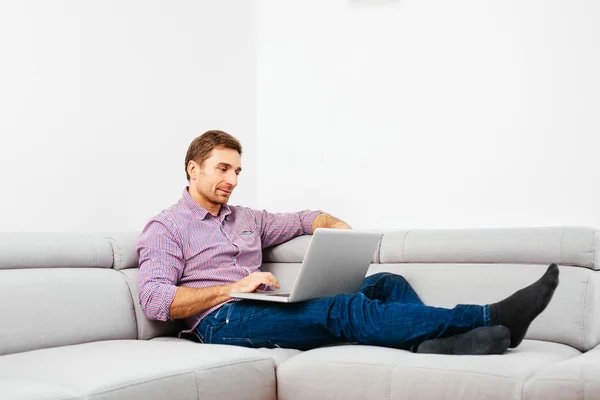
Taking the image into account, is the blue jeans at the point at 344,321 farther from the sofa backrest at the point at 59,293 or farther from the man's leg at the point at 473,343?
the sofa backrest at the point at 59,293

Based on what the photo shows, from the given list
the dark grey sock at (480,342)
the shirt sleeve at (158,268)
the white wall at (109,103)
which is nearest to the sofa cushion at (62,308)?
the shirt sleeve at (158,268)

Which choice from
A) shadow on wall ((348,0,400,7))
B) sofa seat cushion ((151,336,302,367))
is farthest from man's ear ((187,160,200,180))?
shadow on wall ((348,0,400,7))

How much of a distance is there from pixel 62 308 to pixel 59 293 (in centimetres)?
5

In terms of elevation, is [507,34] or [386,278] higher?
A: [507,34]

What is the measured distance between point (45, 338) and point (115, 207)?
3.23 feet

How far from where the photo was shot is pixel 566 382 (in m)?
1.76

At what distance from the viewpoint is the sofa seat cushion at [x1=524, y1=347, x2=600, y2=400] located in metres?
1.72

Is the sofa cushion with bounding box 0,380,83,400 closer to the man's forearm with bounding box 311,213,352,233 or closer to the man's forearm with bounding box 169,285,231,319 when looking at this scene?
the man's forearm with bounding box 169,285,231,319

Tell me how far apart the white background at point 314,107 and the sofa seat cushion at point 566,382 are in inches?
56.1

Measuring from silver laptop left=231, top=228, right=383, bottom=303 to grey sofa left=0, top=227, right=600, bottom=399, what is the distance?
0.20 m

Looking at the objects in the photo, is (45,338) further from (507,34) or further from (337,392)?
(507,34)

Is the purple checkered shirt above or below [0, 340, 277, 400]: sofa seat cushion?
above

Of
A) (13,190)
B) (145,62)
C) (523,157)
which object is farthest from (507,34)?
(13,190)

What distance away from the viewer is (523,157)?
329cm
